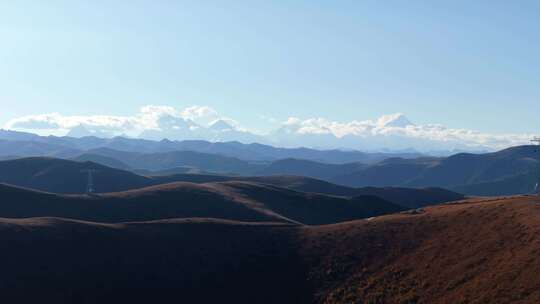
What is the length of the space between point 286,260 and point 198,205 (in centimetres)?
7046

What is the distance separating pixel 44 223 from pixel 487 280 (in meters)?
59.2

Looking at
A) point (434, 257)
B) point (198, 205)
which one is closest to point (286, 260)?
point (434, 257)

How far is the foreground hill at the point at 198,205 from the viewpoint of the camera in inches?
5177

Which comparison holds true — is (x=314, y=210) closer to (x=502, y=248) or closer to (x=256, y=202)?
(x=256, y=202)

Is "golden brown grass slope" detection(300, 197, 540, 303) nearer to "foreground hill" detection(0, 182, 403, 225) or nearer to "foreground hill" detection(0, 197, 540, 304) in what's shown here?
"foreground hill" detection(0, 197, 540, 304)

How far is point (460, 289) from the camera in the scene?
5959 centimetres

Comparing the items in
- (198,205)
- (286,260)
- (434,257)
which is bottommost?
(286,260)

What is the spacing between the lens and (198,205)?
147875mm

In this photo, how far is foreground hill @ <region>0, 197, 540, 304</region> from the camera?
207 ft

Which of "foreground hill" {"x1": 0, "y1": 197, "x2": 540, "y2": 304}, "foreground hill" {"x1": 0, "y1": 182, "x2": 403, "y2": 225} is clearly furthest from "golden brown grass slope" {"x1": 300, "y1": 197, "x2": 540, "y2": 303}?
"foreground hill" {"x1": 0, "y1": 182, "x2": 403, "y2": 225}

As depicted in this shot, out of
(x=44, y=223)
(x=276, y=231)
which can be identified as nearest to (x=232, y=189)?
(x=276, y=231)

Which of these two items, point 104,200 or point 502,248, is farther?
point 104,200

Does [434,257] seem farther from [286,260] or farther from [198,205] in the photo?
[198,205]

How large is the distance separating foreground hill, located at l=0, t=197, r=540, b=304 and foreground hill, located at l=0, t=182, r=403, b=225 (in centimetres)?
4421
